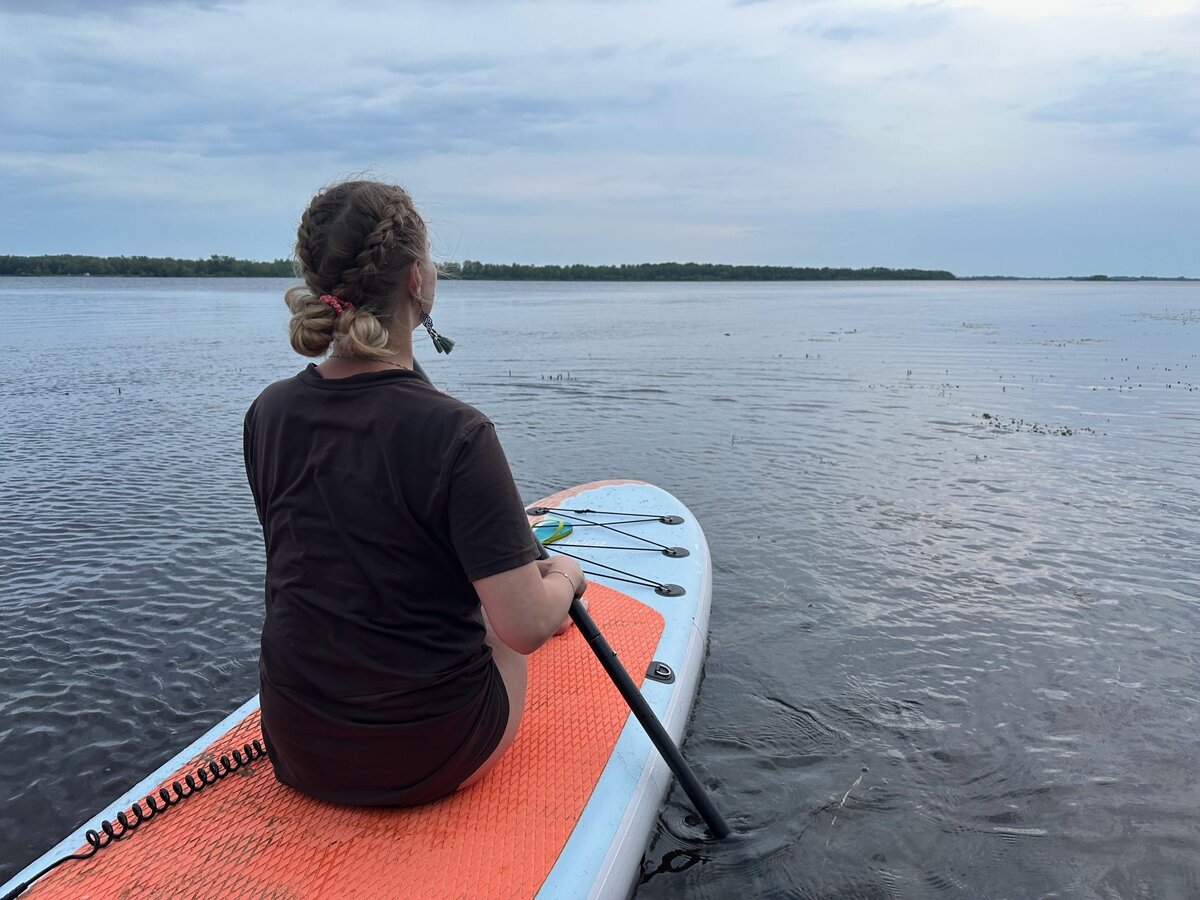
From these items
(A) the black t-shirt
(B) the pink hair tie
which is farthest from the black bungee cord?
(B) the pink hair tie

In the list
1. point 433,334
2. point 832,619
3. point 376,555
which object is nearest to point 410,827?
point 376,555

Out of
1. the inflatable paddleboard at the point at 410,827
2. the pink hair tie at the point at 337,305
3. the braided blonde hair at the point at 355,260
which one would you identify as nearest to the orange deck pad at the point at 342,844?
the inflatable paddleboard at the point at 410,827

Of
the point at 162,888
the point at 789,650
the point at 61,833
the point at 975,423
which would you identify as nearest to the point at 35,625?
the point at 61,833

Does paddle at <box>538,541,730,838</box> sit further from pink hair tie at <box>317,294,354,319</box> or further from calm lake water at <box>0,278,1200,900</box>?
pink hair tie at <box>317,294,354,319</box>

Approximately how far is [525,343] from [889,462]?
68.5 ft

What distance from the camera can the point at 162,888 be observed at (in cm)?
292

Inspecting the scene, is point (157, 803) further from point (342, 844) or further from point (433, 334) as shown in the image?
point (433, 334)

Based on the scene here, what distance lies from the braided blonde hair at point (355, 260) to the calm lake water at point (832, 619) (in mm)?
3141

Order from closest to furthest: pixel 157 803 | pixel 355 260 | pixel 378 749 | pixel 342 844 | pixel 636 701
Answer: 1. pixel 355 260
2. pixel 378 749
3. pixel 342 844
4. pixel 157 803
5. pixel 636 701

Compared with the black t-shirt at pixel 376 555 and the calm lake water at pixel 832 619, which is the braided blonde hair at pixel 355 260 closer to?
the black t-shirt at pixel 376 555

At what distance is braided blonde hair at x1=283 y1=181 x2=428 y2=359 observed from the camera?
2.62 metres

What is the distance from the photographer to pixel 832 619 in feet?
23.8

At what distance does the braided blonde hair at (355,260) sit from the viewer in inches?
103

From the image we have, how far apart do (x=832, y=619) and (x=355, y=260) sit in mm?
5774
